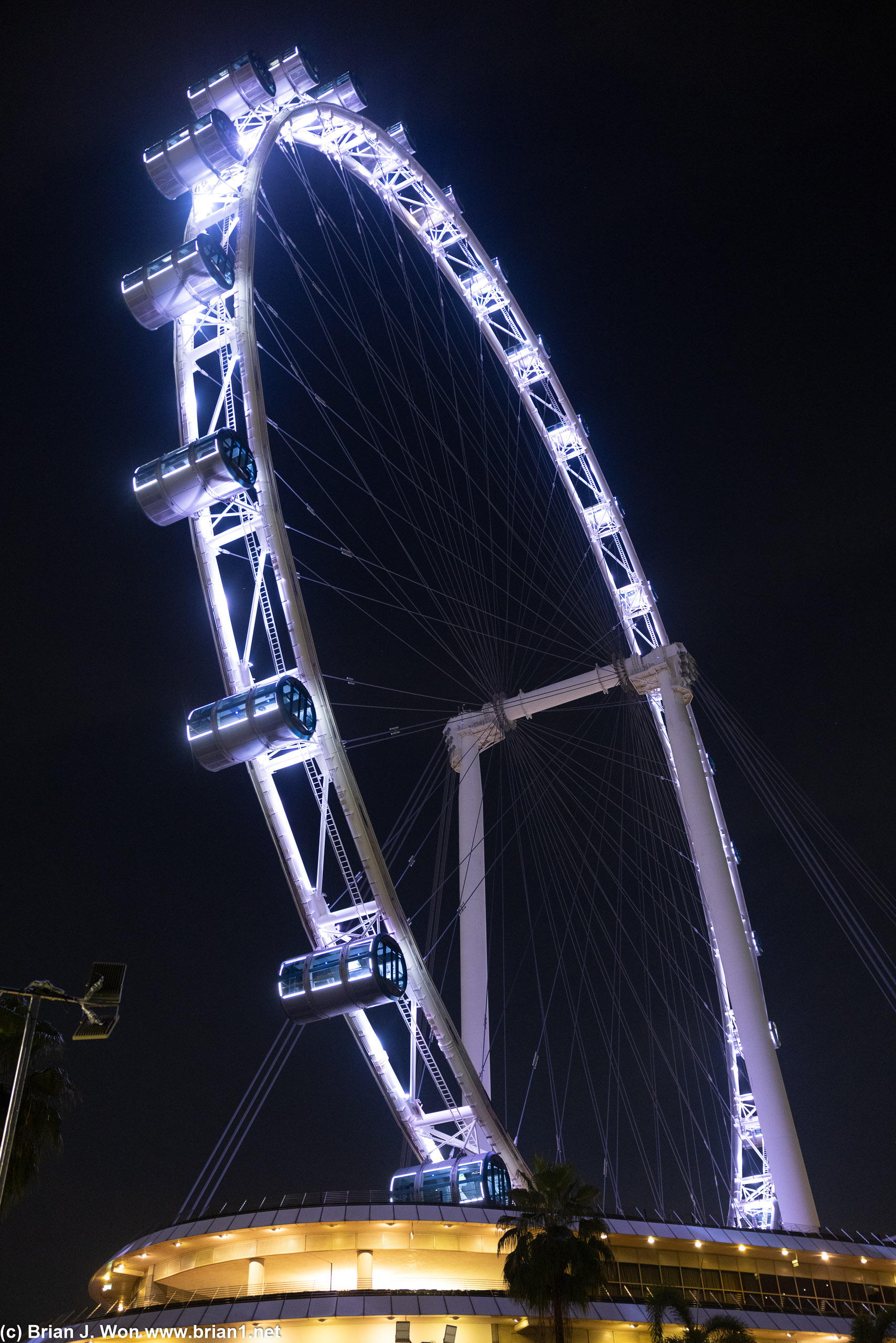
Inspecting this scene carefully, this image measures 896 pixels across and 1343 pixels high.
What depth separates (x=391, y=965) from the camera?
2992cm

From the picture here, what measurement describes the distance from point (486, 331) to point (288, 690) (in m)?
26.2

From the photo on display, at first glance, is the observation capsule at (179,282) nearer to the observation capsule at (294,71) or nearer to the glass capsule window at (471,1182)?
the observation capsule at (294,71)

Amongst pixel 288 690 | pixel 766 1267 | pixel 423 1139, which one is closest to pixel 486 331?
pixel 288 690

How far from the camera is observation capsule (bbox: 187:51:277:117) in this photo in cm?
3812

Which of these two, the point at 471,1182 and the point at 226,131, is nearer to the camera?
the point at 471,1182

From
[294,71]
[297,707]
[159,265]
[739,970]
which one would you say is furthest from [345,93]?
[739,970]

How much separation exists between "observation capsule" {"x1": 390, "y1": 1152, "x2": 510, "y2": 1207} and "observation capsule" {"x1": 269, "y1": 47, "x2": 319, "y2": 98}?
123ft

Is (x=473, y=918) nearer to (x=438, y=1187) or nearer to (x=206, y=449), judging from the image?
(x=438, y=1187)

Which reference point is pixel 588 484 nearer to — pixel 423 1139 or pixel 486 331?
pixel 486 331

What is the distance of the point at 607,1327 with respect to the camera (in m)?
31.0

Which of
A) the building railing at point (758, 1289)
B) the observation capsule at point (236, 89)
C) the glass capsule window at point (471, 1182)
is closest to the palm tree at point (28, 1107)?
the glass capsule window at point (471, 1182)

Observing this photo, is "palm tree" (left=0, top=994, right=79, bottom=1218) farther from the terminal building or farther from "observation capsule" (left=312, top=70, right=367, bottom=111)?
"observation capsule" (left=312, top=70, right=367, bottom=111)

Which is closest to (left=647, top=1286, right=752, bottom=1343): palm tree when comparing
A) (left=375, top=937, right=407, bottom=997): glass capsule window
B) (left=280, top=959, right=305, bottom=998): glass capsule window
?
(left=375, top=937, right=407, bottom=997): glass capsule window

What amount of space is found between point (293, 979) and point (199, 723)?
7488mm
